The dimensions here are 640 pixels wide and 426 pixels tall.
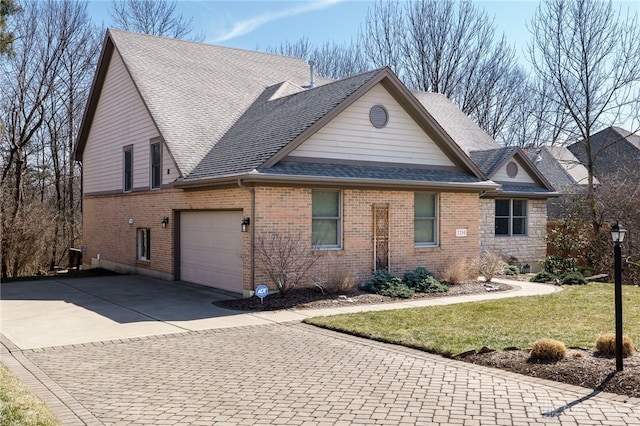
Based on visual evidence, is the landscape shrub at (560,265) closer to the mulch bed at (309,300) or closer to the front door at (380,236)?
the mulch bed at (309,300)

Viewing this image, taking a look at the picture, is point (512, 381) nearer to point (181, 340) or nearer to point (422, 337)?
point (422, 337)

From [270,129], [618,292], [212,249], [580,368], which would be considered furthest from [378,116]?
[580,368]

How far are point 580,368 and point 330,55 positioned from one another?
4115 centimetres

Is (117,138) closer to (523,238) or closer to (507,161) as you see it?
(507,161)

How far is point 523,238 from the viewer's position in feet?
77.4

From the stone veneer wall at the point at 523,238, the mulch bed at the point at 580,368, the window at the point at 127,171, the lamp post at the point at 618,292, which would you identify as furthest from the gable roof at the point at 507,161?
the lamp post at the point at 618,292

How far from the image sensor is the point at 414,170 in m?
17.5

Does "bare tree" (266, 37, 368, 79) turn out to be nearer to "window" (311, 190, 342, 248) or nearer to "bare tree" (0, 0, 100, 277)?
"bare tree" (0, 0, 100, 277)

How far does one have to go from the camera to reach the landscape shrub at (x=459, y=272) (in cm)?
1703

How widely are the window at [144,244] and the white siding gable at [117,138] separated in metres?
1.64

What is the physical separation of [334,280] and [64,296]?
7.16m

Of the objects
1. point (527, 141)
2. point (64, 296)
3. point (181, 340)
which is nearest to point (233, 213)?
point (64, 296)

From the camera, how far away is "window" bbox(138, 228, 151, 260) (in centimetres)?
2084

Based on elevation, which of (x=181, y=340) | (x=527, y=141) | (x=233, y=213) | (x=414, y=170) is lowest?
(x=181, y=340)
